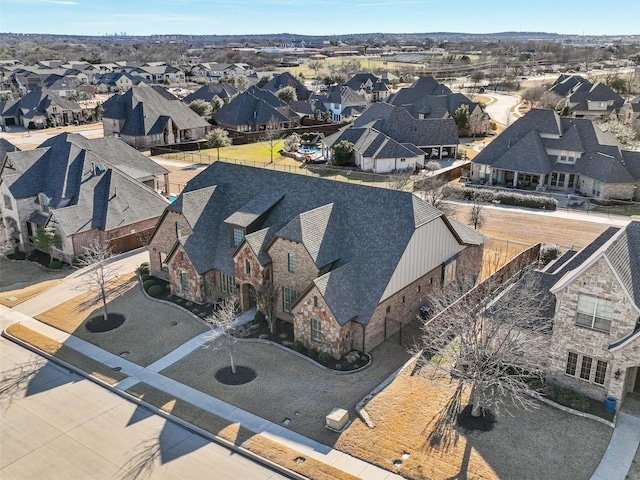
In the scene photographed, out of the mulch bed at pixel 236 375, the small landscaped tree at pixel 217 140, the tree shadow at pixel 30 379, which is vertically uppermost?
the small landscaped tree at pixel 217 140

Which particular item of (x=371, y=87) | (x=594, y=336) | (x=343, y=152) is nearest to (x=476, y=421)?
(x=594, y=336)

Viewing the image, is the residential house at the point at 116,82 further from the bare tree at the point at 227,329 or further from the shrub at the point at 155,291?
the bare tree at the point at 227,329

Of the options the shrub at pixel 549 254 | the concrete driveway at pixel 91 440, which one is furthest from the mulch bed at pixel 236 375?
the shrub at pixel 549 254

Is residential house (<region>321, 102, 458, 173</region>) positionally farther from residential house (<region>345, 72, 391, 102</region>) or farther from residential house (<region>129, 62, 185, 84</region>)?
residential house (<region>129, 62, 185, 84</region>)

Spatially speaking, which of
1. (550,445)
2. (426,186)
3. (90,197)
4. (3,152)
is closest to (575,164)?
(426,186)

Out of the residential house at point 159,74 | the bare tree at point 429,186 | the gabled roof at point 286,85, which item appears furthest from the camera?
the residential house at point 159,74

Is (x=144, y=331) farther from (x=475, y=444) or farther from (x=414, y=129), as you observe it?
(x=414, y=129)
